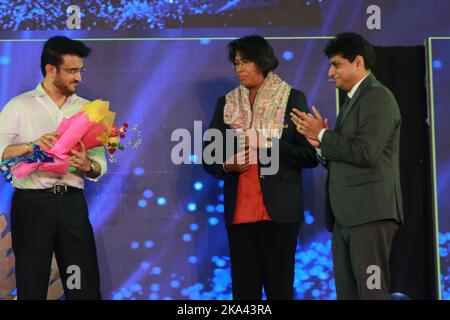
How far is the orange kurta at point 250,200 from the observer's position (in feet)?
12.8

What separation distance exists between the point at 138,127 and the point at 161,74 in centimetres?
36

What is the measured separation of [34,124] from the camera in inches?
151

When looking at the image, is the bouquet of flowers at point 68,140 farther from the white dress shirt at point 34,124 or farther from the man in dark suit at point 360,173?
the man in dark suit at point 360,173

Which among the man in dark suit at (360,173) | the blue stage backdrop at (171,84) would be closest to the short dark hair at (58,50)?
the blue stage backdrop at (171,84)

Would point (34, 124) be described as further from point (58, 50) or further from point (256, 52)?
point (256, 52)

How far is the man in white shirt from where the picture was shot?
373cm

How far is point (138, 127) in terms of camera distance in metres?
4.67

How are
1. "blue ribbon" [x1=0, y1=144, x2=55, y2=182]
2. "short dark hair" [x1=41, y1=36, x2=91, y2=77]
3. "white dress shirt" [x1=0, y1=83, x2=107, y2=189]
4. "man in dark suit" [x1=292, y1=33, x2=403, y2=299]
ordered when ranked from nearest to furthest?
"man in dark suit" [x1=292, y1=33, x2=403, y2=299] → "blue ribbon" [x1=0, y1=144, x2=55, y2=182] → "white dress shirt" [x1=0, y1=83, x2=107, y2=189] → "short dark hair" [x1=41, y1=36, x2=91, y2=77]

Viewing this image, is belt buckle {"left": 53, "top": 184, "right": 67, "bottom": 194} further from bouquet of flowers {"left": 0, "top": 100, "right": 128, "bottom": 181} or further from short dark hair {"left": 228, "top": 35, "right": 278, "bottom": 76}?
short dark hair {"left": 228, "top": 35, "right": 278, "bottom": 76}

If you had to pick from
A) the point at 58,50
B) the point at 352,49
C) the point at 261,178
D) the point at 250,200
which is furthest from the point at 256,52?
the point at 58,50

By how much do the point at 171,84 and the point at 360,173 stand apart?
1578mm


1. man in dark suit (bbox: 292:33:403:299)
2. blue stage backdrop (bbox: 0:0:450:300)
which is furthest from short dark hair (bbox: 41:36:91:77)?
man in dark suit (bbox: 292:33:403:299)

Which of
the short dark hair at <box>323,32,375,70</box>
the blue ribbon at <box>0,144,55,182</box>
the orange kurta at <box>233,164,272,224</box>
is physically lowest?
the orange kurta at <box>233,164,272,224</box>
